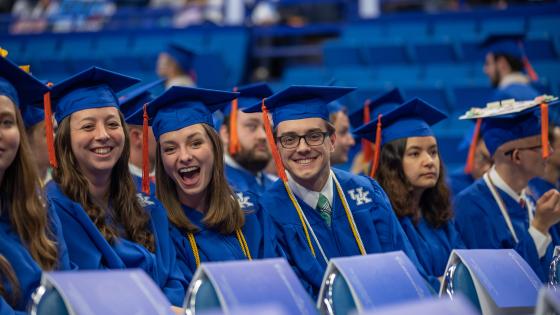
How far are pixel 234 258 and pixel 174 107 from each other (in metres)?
0.64

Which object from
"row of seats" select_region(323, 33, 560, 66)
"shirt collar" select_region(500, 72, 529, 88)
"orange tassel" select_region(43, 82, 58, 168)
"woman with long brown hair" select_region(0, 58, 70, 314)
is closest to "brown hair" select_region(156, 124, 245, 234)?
"orange tassel" select_region(43, 82, 58, 168)

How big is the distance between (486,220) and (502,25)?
14.5 feet

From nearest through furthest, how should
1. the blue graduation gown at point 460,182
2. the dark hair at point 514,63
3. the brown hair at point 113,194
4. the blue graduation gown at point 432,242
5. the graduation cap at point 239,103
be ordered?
the brown hair at point 113,194
the blue graduation gown at point 432,242
the graduation cap at point 239,103
the blue graduation gown at point 460,182
the dark hair at point 514,63

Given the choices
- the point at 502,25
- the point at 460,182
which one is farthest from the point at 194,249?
the point at 502,25

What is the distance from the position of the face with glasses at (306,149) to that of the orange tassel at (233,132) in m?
1.30

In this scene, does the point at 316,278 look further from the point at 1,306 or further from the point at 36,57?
the point at 36,57

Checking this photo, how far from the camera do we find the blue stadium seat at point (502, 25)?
802 cm

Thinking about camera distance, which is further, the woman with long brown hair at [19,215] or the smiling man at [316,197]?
the smiling man at [316,197]

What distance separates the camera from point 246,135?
4879mm

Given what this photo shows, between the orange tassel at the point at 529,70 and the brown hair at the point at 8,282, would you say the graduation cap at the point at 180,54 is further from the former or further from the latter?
the brown hair at the point at 8,282

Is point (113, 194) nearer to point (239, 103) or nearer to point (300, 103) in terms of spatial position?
point (300, 103)

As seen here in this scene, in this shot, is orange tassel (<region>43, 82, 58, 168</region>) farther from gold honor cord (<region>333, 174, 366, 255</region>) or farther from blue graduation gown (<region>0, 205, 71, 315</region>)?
gold honor cord (<region>333, 174, 366, 255</region>)

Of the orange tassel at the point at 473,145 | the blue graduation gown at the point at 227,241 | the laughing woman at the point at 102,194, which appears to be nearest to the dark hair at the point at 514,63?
the orange tassel at the point at 473,145

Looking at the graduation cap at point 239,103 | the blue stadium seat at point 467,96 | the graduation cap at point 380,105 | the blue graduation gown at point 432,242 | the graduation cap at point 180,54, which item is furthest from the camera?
the blue stadium seat at point 467,96
